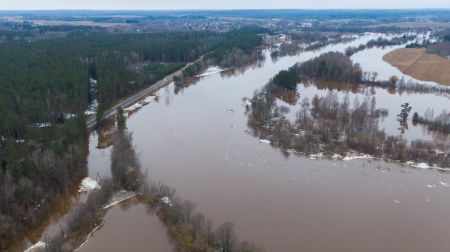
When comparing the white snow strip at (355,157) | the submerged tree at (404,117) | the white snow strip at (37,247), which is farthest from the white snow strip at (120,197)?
the submerged tree at (404,117)

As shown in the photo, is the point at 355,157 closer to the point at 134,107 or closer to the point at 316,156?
the point at 316,156

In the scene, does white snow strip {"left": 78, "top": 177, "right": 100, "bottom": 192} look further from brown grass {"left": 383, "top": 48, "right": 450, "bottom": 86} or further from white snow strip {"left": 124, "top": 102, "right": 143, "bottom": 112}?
brown grass {"left": 383, "top": 48, "right": 450, "bottom": 86}

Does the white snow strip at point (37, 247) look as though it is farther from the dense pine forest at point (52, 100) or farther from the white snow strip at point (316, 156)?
the white snow strip at point (316, 156)

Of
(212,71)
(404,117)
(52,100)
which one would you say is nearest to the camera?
(52,100)

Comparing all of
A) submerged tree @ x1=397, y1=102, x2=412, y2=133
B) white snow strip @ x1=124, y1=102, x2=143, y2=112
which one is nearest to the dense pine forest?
white snow strip @ x1=124, y1=102, x2=143, y2=112

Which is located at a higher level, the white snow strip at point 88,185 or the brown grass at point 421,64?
the brown grass at point 421,64

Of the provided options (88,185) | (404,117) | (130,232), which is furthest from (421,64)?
(130,232)
